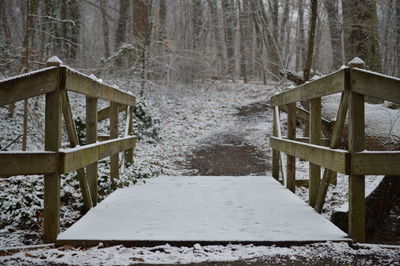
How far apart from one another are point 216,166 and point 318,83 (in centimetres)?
742

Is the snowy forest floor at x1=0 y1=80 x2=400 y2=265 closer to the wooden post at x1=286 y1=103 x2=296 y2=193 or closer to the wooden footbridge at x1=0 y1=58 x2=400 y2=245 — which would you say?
the wooden footbridge at x1=0 y1=58 x2=400 y2=245

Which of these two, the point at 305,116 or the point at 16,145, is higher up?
the point at 305,116

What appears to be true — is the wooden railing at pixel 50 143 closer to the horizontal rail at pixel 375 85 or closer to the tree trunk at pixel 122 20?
the horizontal rail at pixel 375 85

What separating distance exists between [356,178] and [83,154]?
2878 millimetres

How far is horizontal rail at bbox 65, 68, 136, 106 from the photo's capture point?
13.9ft

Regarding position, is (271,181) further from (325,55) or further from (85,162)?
(325,55)

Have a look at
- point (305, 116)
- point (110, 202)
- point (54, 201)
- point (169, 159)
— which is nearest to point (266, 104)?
point (169, 159)

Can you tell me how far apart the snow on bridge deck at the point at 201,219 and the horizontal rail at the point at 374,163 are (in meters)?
0.67

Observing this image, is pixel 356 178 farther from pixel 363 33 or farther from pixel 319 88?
pixel 363 33

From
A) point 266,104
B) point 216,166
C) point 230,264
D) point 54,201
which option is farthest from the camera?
point 266,104

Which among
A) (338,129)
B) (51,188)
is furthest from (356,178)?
(51,188)

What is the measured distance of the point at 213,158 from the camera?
13414 mm

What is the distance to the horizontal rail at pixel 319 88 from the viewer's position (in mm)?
4168

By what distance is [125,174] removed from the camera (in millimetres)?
7539
